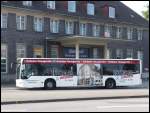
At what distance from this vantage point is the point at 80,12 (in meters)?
52.9

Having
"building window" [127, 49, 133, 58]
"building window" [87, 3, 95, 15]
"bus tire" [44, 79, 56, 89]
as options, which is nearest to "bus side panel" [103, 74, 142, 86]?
"bus tire" [44, 79, 56, 89]

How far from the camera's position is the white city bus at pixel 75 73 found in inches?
1393

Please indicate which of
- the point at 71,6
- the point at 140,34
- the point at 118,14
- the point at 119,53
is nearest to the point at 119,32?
the point at 119,53

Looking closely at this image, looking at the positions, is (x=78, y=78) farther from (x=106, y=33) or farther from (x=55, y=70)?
(x=106, y=33)

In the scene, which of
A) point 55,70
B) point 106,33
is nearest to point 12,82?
point 55,70

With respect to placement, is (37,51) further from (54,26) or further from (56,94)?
(56,94)

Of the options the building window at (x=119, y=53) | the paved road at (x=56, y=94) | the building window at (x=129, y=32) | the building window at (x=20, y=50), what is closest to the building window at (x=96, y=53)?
the building window at (x=119, y=53)

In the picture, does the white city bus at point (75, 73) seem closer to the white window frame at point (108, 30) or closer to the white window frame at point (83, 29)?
the white window frame at point (83, 29)

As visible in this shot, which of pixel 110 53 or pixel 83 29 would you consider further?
pixel 110 53

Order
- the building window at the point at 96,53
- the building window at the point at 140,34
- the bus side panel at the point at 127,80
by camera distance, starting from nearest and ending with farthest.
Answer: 1. the bus side panel at the point at 127,80
2. the building window at the point at 96,53
3. the building window at the point at 140,34

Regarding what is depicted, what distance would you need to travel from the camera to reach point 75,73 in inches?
1448

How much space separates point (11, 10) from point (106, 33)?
13.9 metres

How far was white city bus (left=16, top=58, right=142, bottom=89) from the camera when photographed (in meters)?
35.4

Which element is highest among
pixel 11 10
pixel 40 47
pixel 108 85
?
pixel 11 10
